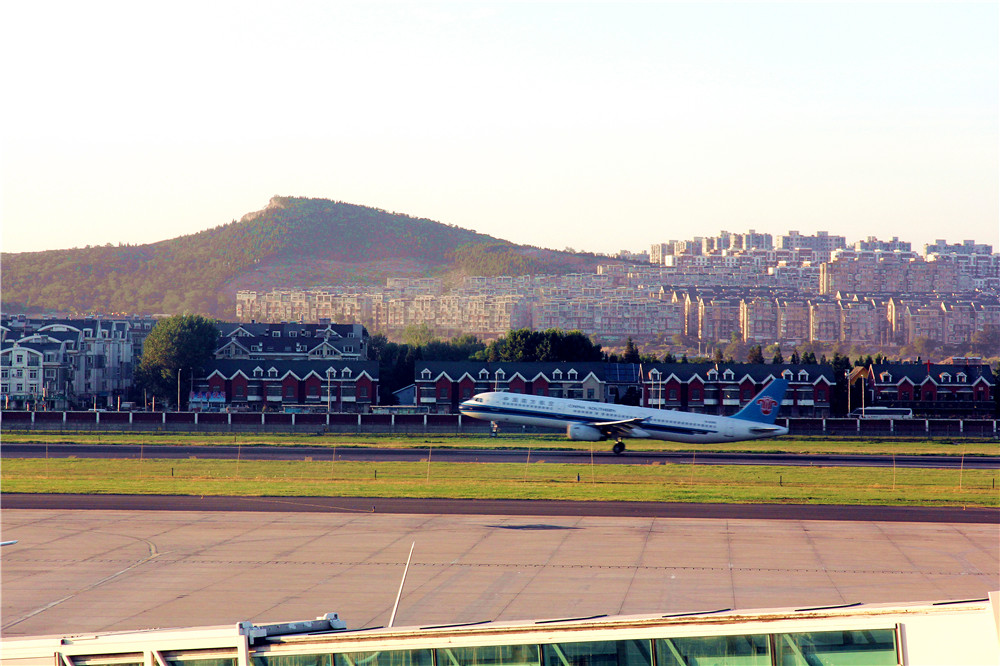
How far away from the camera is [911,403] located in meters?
132

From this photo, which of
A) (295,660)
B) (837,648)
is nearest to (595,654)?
(837,648)

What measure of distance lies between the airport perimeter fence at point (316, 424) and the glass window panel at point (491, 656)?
83333 mm

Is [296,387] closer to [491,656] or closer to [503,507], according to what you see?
[503,507]

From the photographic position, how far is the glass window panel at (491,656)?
30.4 feet

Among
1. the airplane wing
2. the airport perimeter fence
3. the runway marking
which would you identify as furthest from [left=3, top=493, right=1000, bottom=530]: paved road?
the airport perimeter fence

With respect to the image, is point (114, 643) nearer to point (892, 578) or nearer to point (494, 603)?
point (494, 603)

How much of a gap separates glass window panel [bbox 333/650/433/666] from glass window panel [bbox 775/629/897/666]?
3442 mm

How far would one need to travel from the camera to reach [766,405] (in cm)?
7894

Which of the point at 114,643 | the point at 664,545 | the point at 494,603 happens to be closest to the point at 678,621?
the point at 114,643

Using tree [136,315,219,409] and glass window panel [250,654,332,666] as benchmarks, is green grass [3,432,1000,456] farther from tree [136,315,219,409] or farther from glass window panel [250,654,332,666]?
tree [136,315,219,409]

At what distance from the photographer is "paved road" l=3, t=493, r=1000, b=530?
1628 inches

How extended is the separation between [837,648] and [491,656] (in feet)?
10.9

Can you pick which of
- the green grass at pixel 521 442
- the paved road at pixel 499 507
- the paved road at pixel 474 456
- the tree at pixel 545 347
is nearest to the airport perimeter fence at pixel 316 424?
the green grass at pixel 521 442

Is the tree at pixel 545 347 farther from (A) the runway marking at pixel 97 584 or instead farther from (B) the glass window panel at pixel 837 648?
(B) the glass window panel at pixel 837 648
